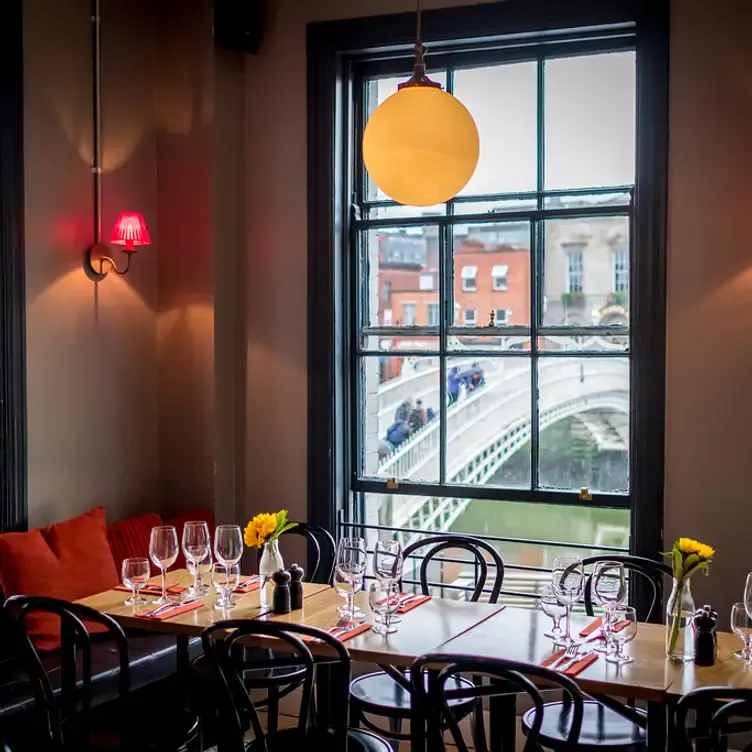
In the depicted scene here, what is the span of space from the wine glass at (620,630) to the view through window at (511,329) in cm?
133

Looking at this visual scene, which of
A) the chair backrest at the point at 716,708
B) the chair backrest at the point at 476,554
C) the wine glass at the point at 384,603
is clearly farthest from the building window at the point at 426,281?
the chair backrest at the point at 716,708

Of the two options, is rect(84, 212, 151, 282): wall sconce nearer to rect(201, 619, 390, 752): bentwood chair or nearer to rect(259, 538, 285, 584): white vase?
rect(259, 538, 285, 584): white vase

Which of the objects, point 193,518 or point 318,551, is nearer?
point 318,551

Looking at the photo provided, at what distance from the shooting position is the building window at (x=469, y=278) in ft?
14.5

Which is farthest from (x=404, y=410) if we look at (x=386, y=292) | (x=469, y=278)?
(x=469, y=278)

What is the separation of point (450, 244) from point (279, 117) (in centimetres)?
103

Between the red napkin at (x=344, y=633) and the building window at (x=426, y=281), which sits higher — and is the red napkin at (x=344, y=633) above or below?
below

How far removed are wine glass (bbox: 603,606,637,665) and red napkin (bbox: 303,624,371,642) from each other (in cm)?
75

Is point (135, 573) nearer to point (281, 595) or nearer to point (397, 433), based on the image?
point (281, 595)

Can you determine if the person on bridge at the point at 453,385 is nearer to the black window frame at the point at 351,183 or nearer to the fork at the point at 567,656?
the black window frame at the point at 351,183

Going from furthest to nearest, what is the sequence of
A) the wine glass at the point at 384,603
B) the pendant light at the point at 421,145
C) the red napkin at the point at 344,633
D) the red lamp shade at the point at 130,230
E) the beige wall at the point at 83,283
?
the red lamp shade at the point at 130,230, the beige wall at the point at 83,283, the wine glass at the point at 384,603, the red napkin at the point at 344,633, the pendant light at the point at 421,145

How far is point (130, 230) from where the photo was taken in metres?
4.35

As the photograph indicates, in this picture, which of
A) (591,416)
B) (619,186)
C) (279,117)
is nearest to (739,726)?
(591,416)

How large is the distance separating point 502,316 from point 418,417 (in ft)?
2.00
